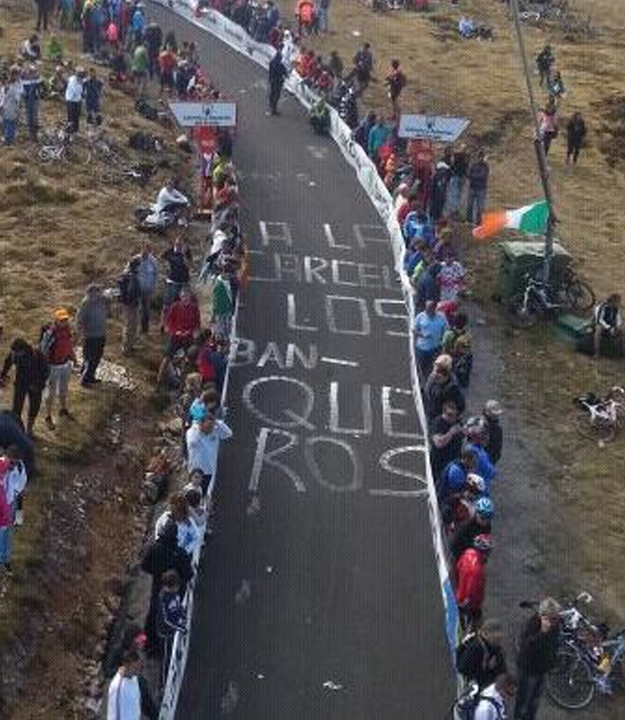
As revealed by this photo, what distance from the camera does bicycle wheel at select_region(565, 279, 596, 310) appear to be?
29.0 m

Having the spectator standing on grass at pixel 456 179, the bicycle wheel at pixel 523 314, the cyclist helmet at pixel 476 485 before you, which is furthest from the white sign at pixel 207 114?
the cyclist helmet at pixel 476 485

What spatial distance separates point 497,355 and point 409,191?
5.36 metres

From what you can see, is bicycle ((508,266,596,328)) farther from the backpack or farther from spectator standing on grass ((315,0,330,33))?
spectator standing on grass ((315,0,330,33))

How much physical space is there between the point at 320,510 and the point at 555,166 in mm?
22724

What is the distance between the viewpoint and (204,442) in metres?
18.7

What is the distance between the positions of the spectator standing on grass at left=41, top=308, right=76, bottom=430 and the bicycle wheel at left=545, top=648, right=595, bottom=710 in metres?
8.42

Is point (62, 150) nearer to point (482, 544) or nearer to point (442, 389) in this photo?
point (442, 389)

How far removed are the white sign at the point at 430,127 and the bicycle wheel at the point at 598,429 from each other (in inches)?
399

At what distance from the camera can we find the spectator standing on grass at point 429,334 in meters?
23.2

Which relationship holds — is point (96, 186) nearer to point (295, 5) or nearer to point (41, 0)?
point (41, 0)

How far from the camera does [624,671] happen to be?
57.6ft

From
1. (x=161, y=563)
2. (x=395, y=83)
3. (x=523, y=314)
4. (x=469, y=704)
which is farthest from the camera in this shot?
(x=395, y=83)

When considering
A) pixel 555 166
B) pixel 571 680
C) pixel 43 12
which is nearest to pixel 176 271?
pixel 571 680

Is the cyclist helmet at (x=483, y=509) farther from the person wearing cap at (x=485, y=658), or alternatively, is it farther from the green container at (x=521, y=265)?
the green container at (x=521, y=265)
